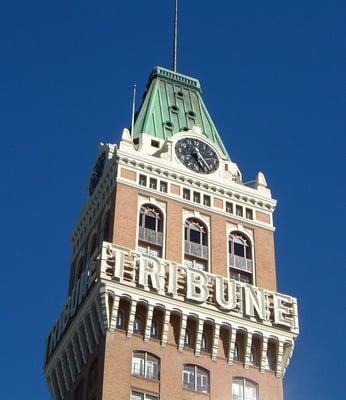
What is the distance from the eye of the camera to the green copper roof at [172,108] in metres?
86.0

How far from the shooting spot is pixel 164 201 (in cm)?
7869

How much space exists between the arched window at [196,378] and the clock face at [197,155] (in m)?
16.2

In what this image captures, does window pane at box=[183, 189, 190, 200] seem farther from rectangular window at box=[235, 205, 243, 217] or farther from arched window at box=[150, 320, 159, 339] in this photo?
arched window at box=[150, 320, 159, 339]

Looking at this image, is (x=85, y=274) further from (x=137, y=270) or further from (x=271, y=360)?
(x=271, y=360)

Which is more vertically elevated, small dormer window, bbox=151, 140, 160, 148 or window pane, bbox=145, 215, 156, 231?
small dormer window, bbox=151, 140, 160, 148

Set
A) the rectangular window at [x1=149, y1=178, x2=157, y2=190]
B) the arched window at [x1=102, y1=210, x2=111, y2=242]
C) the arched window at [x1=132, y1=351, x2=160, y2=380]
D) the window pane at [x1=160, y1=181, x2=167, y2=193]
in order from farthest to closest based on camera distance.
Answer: the window pane at [x1=160, y1=181, x2=167, y2=193], the rectangular window at [x1=149, y1=178, x2=157, y2=190], the arched window at [x1=102, y1=210, x2=111, y2=242], the arched window at [x1=132, y1=351, x2=160, y2=380]

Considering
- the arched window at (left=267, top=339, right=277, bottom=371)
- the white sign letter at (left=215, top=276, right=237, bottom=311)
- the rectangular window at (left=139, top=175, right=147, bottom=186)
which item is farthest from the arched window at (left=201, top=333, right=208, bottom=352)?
the rectangular window at (left=139, top=175, right=147, bottom=186)

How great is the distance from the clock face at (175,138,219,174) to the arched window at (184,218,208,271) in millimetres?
4800

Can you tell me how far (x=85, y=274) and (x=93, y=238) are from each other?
244 inches

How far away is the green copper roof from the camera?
86000mm

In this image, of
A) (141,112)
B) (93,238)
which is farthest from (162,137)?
(93,238)

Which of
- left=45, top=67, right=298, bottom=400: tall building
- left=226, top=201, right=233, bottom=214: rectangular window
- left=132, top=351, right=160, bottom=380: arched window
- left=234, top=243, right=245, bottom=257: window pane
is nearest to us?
left=132, top=351, right=160, bottom=380: arched window

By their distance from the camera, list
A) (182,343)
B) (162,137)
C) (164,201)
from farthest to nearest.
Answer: (162,137) → (164,201) → (182,343)

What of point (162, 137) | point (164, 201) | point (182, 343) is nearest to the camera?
point (182, 343)
